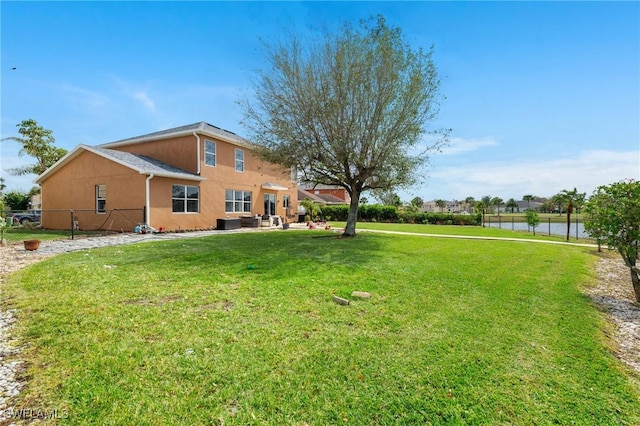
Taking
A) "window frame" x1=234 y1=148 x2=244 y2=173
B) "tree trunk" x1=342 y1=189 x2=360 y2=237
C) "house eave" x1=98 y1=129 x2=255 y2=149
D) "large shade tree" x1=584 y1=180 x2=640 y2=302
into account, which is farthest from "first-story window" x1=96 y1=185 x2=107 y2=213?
"large shade tree" x1=584 y1=180 x2=640 y2=302

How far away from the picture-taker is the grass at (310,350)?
251 centimetres

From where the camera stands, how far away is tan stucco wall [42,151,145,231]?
1641 cm

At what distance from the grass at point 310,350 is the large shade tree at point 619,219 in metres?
1.56

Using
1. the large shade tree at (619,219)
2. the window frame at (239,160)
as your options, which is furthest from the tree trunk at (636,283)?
the window frame at (239,160)

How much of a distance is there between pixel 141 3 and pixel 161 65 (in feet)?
11.7

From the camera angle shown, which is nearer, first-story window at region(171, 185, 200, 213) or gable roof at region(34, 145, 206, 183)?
gable roof at region(34, 145, 206, 183)

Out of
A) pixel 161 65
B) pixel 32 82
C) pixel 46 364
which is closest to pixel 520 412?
pixel 46 364

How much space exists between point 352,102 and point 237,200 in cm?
1248

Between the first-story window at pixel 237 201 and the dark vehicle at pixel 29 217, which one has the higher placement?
the first-story window at pixel 237 201

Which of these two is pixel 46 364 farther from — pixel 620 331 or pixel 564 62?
pixel 564 62

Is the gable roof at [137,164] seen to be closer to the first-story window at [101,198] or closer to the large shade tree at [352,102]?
the first-story window at [101,198]

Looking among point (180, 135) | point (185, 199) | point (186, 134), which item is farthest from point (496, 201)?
point (185, 199)

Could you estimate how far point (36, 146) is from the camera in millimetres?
27656

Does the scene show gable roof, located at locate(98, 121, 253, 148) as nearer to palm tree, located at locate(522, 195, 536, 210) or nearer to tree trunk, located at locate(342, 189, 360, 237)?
tree trunk, located at locate(342, 189, 360, 237)
